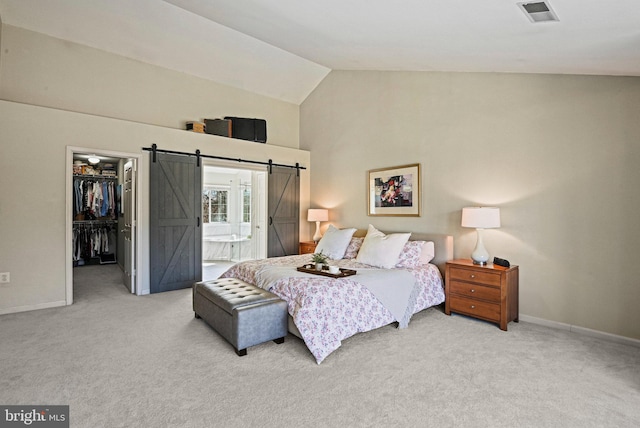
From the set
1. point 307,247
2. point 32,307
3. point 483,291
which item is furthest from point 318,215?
point 32,307

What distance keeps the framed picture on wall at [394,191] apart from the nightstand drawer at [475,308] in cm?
136

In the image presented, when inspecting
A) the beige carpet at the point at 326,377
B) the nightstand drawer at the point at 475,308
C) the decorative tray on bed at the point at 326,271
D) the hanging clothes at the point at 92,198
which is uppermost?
the hanging clothes at the point at 92,198

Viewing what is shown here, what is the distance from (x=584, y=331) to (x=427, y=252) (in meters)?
1.74

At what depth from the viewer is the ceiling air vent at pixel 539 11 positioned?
7.09 ft

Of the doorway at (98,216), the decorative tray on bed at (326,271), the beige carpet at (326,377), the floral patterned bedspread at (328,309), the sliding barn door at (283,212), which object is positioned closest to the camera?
the beige carpet at (326,377)

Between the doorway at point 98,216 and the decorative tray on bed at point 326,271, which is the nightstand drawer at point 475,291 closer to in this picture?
the decorative tray on bed at point 326,271

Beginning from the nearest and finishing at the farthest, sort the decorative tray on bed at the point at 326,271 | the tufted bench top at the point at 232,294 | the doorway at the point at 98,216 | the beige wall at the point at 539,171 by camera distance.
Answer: the tufted bench top at the point at 232,294 → the beige wall at the point at 539,171 → the decorative tray on bed at the point at 326,271 → the doorway at the point at 98,216

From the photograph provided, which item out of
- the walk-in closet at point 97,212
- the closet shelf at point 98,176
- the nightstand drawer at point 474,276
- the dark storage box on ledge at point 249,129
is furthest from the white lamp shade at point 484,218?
the closet shelf at point 98,176

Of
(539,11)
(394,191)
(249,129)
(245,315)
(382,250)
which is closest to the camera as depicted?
(539,11)

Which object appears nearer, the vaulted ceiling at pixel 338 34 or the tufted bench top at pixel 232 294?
the vaulted ceiling at pixel 338 34

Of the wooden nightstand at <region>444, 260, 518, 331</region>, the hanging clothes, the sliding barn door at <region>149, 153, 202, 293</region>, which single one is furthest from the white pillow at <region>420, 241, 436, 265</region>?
the hanging clothes

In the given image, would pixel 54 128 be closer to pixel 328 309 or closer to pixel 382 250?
pixel 328 309

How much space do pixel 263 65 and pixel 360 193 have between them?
2.85 metres

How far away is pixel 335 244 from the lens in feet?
15.8
